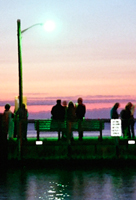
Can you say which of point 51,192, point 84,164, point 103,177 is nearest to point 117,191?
point 51,192

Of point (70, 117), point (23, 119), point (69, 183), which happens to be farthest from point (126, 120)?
point (69, 183)

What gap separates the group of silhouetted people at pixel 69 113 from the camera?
1016 inches

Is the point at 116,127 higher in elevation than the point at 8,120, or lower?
lower

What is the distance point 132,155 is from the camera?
25.8 metres

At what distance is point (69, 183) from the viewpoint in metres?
17.9

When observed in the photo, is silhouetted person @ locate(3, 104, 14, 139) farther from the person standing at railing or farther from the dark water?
the dark water

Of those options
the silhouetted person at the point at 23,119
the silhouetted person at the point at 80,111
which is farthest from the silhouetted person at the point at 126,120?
the silhouetted person at the point at 23,119

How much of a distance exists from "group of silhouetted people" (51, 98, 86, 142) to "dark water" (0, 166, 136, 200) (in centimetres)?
265

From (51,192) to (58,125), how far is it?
33.8 feet

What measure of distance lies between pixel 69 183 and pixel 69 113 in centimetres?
808

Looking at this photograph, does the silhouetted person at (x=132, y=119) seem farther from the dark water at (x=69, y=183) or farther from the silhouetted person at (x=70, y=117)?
the dark water at (x=69, y=183)

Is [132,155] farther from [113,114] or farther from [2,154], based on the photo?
[2,154]

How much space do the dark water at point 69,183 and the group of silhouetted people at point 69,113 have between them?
2.65 meters

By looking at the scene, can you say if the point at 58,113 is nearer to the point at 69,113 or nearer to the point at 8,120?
the point at 69,113
